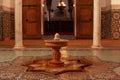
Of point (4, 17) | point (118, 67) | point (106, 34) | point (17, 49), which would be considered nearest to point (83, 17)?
point (106, 34)

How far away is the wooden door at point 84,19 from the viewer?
982cm

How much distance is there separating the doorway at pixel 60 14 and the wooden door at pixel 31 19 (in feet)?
17.0

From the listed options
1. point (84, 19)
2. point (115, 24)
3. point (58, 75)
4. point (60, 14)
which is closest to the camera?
point (58, 75)

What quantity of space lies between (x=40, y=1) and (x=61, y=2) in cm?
743

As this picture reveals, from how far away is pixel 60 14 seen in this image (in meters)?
17.5

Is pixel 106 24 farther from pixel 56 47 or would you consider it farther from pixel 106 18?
pixel 56 47

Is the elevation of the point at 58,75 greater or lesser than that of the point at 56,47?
lesser

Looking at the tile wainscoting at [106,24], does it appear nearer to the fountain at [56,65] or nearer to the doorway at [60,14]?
the fountain at [56,65]

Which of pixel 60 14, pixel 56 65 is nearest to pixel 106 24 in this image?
pixel 56 65

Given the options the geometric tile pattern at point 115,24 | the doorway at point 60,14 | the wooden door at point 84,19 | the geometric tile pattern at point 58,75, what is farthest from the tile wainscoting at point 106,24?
the doorway at point 60,14

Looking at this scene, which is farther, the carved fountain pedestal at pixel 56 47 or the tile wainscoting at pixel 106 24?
the tile wainscoting at pixel 106 24

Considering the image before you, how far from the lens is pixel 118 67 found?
14.6 ft

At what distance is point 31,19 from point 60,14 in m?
7.67

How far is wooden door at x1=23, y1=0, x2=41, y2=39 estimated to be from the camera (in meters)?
9.86
